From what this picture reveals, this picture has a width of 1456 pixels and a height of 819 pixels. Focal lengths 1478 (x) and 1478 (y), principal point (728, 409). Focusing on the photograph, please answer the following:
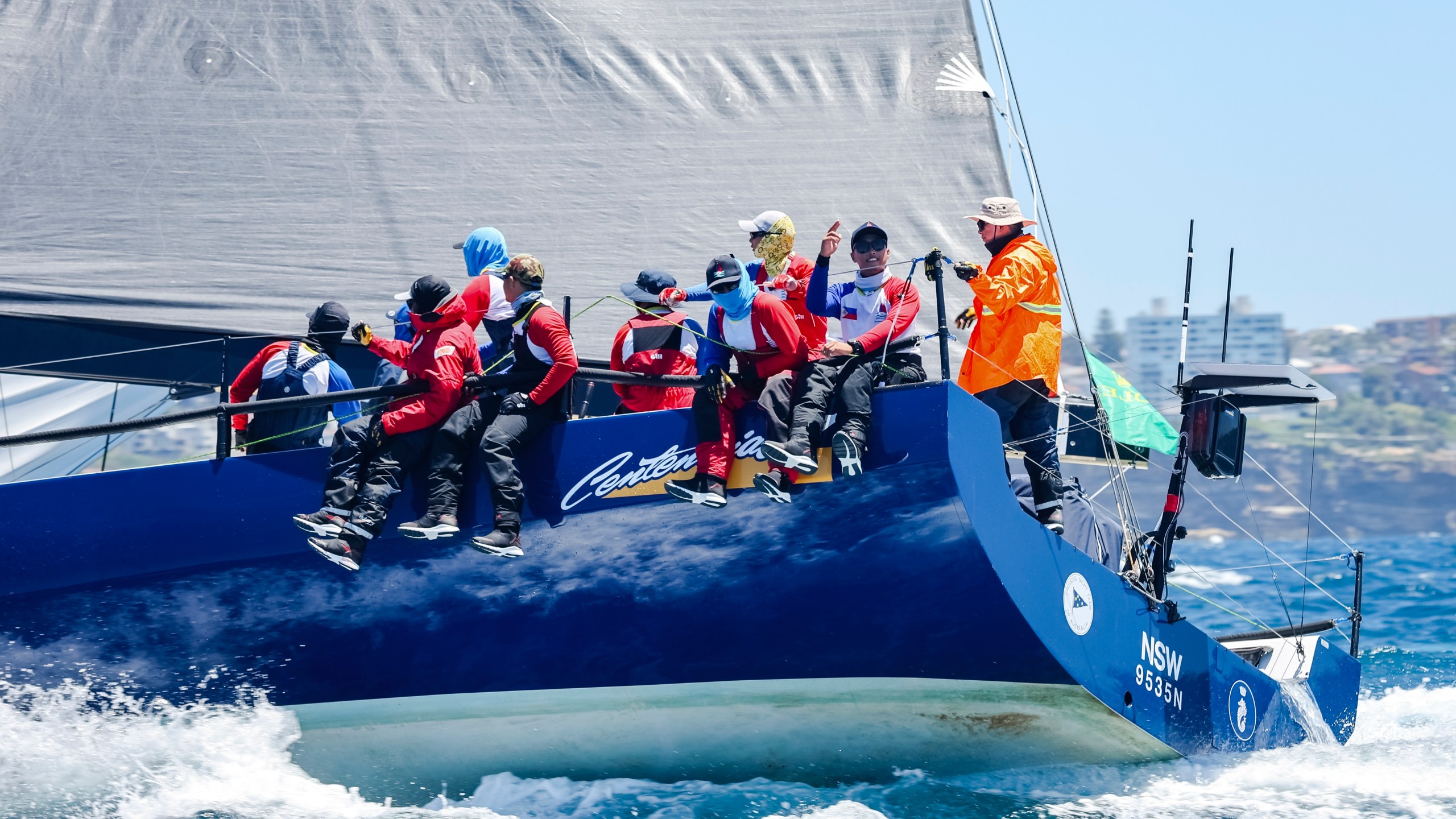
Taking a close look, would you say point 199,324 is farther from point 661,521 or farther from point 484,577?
point 661,521

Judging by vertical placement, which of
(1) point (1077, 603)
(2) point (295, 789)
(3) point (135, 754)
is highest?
(1) point (1077, 603)

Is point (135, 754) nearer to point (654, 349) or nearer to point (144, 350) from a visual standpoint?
point (144, 350)

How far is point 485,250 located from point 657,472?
4.00ft

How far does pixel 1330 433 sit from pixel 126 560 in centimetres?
9767

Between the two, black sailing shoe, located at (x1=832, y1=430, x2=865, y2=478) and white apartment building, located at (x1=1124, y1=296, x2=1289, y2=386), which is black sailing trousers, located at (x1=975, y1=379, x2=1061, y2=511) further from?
white apartment building, located at (x1=1124, y1=296, x2=1289, y2=386)

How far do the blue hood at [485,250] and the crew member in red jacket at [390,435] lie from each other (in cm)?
44

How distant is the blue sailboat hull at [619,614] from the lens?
499 cm

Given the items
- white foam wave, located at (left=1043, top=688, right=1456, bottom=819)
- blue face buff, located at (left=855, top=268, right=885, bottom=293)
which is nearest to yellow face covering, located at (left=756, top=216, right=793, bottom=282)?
blue face buff, located at (left=855, top=268, right=885, bottom=293)

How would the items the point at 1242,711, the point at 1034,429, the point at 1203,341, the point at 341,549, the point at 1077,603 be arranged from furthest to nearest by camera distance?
the point at 1203,341
the point at 1242,711
the point at 1034,429
the point at 1077,603
the point at 341,549

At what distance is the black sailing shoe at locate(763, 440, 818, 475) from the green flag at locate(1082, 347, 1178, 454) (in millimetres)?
1762

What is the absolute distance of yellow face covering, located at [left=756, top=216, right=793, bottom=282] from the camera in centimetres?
555

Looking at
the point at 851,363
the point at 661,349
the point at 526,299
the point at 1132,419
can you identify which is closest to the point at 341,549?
the point at 526,299

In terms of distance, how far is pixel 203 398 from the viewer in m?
9.11

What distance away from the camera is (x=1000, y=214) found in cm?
553
